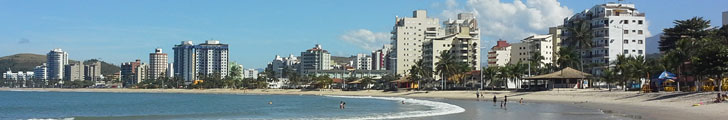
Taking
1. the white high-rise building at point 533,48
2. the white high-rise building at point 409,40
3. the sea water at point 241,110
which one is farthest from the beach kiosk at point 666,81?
the white high-rise building at point 409,40

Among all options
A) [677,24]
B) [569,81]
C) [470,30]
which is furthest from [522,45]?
[569,81]

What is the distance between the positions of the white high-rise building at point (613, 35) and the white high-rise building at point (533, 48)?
71.1 ft

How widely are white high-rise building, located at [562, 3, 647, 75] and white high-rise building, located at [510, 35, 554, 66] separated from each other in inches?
854

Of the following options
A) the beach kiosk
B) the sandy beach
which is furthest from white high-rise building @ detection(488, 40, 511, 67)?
the beach kiosk

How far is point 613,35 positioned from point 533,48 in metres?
31.9

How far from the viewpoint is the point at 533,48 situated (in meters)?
136

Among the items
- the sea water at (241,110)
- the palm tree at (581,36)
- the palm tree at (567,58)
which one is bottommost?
the sea water at (241,110)

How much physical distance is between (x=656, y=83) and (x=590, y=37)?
3158 centimetres

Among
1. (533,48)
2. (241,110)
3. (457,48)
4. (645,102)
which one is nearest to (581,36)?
(533,48)

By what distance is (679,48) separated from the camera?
58.3 meters

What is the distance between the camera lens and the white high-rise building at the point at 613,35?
10288 cm

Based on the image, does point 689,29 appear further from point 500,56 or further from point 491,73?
point 500,56

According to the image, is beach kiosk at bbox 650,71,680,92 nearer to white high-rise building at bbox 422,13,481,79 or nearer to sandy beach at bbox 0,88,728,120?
sandy beach at bbox 0,88,728,120

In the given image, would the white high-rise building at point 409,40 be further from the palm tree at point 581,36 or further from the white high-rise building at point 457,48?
the palm tree at point 581,36
